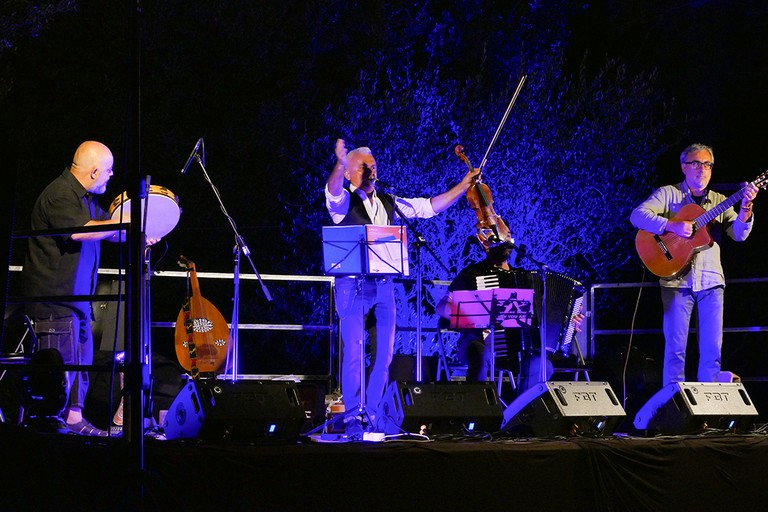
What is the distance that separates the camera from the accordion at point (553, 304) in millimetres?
6703

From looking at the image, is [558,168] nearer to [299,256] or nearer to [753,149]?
[299,256]

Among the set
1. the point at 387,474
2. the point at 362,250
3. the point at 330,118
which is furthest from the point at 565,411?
the point at 330,118

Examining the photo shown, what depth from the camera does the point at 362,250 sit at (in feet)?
19.1

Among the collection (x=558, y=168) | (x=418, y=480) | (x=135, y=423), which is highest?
(x=558, y=168)

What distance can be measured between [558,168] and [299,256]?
4156mm

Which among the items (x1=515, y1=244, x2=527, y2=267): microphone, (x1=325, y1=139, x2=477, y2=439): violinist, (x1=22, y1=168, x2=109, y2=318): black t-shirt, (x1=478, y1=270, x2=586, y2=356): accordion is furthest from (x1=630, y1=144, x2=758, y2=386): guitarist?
(x1=515, y1=244, x2=527, y2=267): microphone

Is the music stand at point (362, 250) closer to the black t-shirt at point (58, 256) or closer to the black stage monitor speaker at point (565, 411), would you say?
the black stage monitor speaker at point (565, 411)

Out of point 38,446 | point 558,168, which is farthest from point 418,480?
point 558,168

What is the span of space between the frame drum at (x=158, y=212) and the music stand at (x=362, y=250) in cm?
104

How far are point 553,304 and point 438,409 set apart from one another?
1.78m

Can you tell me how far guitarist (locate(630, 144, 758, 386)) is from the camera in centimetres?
682

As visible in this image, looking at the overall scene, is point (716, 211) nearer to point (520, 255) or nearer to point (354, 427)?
point (354, 427)

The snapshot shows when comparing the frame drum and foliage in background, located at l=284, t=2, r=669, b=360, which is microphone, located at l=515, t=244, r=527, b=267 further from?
the frame drum

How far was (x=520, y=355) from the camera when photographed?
698 cm
